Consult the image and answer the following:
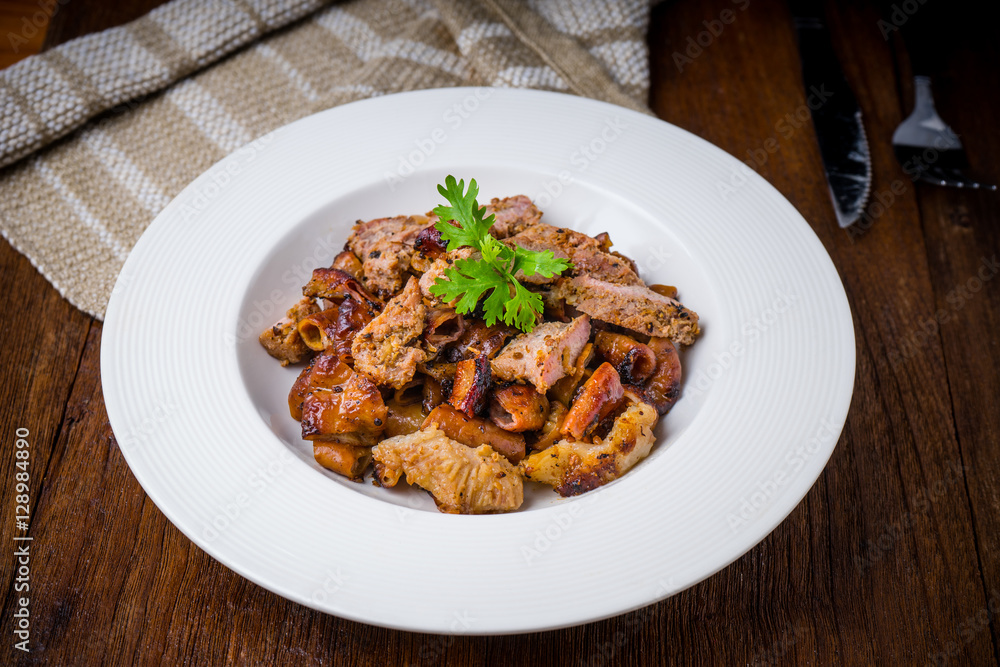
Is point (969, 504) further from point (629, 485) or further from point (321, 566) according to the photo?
point (321, 566)

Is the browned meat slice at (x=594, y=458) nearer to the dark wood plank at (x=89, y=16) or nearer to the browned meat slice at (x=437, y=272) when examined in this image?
the browned meat slice at (x=437, y=272)

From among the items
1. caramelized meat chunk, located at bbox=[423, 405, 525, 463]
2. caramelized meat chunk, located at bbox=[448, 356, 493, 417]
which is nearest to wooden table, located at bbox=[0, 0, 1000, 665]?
caramelized meat chunk, located at bbox=[423, 405, 525, 463]

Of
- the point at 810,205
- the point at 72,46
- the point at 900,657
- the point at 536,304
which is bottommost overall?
the point at 900,657

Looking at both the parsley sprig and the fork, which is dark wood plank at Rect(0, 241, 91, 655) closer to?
the parsley sprig

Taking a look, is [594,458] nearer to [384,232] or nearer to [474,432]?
[474,432]

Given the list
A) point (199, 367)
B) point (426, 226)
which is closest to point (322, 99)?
point (426, 226)

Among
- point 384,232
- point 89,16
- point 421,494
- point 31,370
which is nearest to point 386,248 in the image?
point 384,232
